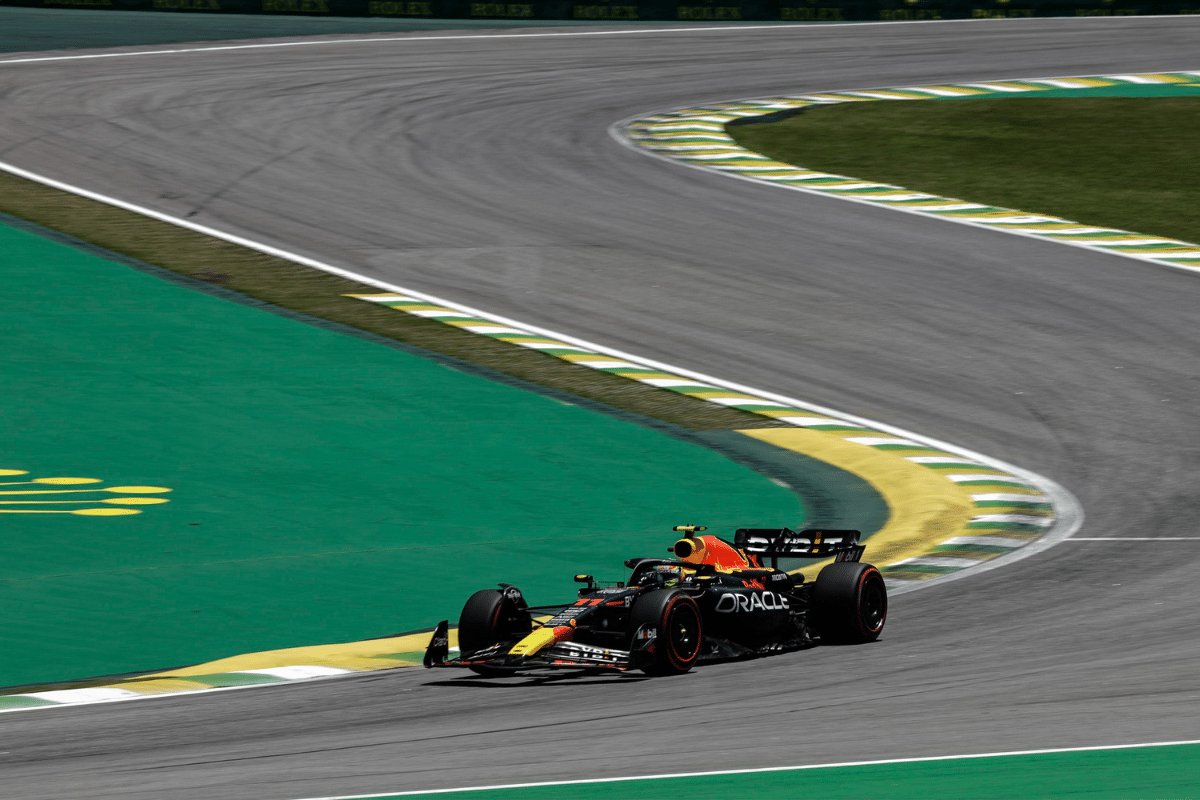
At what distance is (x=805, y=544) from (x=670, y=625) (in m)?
1.67

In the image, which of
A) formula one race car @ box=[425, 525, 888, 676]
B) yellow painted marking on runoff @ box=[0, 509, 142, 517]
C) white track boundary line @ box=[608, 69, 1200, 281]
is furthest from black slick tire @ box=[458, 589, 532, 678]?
white track boundary line @ box=[608, 69, 1200, 281]

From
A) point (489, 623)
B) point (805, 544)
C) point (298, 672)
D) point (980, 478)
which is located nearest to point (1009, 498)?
point (980, 478)

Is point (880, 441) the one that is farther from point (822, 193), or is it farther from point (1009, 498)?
point (822, 193)

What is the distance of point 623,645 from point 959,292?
460 inches

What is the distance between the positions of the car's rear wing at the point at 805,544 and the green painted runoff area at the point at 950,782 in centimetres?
328

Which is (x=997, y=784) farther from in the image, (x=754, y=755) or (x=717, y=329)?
(x=717, y=329)

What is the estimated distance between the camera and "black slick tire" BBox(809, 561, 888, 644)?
33.2ft

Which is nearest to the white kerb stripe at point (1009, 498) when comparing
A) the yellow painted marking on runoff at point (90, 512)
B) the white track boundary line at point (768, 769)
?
the white track boundary line at point (768, 769)

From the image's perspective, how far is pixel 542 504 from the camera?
1351 centimetres

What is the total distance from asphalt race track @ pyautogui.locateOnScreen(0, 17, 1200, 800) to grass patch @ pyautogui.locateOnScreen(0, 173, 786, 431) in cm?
92

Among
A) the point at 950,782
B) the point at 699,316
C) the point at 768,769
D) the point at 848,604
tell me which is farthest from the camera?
the point at 699,316

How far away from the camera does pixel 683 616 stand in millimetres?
9539

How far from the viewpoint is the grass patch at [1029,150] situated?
2494 cm

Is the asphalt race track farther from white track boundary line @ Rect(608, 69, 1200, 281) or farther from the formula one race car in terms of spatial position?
white track boundary line @ Rect(608, 69, 1200, 281)
